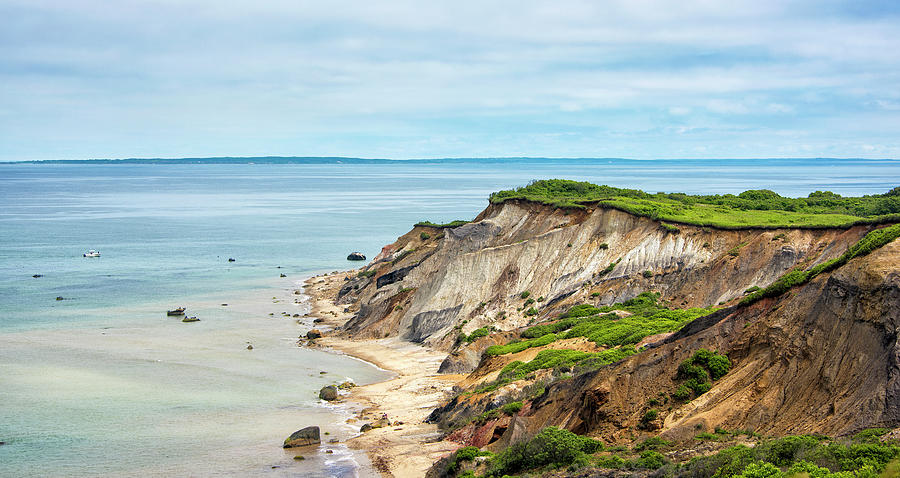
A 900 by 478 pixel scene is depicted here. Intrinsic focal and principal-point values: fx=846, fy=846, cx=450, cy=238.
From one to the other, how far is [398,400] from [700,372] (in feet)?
66.7

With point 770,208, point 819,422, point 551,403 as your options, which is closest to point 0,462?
point 551,403

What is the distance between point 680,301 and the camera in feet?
159

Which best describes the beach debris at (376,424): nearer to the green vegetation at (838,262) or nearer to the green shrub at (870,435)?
the green vegetation at (838,262)

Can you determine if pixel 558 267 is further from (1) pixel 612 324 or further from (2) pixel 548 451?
(2) pixel 548 451

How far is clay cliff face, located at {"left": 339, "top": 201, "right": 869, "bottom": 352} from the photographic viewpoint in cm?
4741

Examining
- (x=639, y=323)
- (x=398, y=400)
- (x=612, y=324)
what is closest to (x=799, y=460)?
(x=639, y=323)

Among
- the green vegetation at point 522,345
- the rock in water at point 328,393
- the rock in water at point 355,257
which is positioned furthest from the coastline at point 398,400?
the rock in water at point 355,257

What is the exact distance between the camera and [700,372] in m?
24.8

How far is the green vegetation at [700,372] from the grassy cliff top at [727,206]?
18409 millimetres

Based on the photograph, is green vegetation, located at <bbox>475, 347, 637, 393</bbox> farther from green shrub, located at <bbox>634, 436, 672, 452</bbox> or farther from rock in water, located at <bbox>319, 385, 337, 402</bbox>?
rock in water, located at <bbox>319, 385, 337, 402</bbox>

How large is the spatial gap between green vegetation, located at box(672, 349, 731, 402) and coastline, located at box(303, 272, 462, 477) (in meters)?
10.2

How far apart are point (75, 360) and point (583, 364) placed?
32533mm

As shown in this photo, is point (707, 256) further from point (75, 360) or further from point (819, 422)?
point (75, 360)

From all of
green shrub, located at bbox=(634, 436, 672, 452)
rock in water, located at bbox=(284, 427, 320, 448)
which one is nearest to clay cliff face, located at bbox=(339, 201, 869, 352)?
rock in water, located at bbox=(284, 427, 320, 448)
